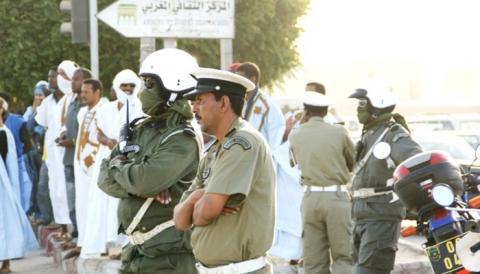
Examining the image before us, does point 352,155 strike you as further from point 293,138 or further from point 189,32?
point 189,32

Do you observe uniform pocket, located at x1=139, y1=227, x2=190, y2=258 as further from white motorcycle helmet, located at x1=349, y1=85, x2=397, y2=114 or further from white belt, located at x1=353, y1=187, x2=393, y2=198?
white motorcycle helmet, located at x1=349, y1=85, x2=397, y2=114

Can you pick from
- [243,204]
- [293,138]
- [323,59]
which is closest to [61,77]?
[293,138]

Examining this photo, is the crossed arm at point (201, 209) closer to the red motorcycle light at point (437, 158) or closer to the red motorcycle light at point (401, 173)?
the red motorcycle light at point (401, 173)

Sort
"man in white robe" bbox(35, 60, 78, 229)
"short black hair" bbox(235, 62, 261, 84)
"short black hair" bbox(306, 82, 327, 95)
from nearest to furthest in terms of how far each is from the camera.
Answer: "short black hair" bbox(235, 62, 261, 84) < "short black hair" bbox(306, 82, 327, 95) < "man in white robe" bbox(35, 60, 78, 229)

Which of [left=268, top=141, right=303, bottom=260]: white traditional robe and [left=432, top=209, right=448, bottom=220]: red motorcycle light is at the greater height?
[left=432, top=209, right=448, bottom=220]: red motorcycle light

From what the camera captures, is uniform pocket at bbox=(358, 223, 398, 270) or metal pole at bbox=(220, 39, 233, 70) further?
metal pole at bbox=(220, 39, 233, 70)

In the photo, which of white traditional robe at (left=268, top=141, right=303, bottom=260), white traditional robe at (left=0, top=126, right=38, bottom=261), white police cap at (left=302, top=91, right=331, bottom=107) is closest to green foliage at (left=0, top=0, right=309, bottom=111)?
white traditional robe at (left=0, top=126, right=38, bottom=261)

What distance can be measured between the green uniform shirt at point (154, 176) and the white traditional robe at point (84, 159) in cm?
480

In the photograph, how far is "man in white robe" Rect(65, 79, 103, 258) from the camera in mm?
10766

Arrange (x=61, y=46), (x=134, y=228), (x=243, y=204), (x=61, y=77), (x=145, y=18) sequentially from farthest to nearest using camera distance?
(x=61, y=46) → (x=61, y=77) → (x=145, y=18) → (x=134, y=228) → (x=243, y=204)

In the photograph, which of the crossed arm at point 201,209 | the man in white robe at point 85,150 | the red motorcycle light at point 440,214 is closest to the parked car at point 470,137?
the man in white robe at point 85,150

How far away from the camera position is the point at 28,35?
26.0 metres

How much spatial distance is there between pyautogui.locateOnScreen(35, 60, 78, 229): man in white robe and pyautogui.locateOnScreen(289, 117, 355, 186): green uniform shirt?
4145 millimetres

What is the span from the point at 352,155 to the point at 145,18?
11.0 feet
